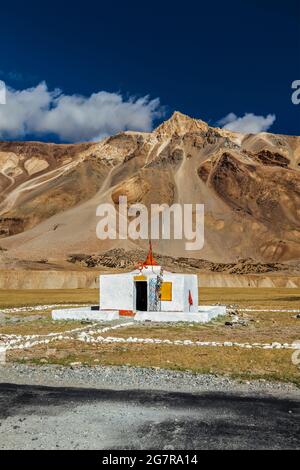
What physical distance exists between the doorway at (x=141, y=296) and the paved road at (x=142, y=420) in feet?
64.6

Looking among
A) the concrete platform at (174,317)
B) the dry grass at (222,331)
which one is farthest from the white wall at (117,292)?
the dry grass at (222,331)

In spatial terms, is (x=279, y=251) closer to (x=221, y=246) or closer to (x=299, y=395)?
(x=221, y=246)

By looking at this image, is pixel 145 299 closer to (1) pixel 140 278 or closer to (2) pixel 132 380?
(1) pixel 140 278

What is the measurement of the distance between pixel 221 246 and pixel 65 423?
120 m

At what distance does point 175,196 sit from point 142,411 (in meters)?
133

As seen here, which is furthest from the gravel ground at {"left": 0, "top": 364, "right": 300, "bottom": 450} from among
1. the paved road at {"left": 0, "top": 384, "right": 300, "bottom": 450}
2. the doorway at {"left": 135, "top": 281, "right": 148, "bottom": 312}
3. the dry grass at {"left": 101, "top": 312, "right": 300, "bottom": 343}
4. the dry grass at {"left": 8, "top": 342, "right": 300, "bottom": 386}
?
the doorway at {"left": 135, "top": 281, "right": 148, "bottom": 312}

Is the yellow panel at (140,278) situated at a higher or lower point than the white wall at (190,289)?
higher

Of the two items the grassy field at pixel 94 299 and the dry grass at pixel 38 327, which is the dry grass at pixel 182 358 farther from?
the grassy field at pixel 94 299

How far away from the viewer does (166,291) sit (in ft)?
104

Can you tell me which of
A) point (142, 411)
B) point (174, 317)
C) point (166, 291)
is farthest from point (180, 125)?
point (142, 411)

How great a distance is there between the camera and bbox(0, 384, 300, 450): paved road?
9.02 meters

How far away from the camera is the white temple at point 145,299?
30562 millimetres
